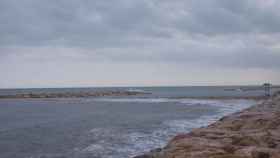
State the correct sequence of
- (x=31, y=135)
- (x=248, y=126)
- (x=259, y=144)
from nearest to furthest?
1. (x=259, y=144)
2. (x=248, y=126)
3. (x=31, y=135)

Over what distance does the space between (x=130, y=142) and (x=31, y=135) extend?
7397 millimetres

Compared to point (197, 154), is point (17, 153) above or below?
below

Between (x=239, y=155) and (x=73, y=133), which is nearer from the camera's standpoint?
(x=239, y=155)

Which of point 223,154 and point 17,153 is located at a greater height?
point 223,154

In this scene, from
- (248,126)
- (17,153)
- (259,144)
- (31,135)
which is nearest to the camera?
(259,144)

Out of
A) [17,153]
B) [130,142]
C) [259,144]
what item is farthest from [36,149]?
[259,144]

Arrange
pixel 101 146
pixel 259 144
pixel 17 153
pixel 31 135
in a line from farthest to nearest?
pixel 31 135
pixel 101 146
pixel 17 153
pixel 259 144

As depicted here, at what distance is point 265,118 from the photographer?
1633cm

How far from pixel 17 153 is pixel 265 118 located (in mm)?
11009

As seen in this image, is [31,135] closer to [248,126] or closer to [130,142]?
[130,142]

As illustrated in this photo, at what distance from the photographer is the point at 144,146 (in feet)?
57.5

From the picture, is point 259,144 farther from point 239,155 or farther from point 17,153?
point 17,153

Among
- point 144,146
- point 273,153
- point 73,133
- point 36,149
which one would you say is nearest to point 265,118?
point 144,146

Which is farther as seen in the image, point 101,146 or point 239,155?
→ point 101,146
